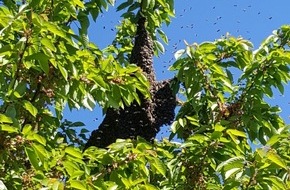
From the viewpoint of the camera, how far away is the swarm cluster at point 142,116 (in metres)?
4.73

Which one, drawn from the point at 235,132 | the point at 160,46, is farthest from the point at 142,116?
the point at 235,132

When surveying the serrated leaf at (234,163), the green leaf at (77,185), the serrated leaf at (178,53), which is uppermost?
the serrated leaf at (178,53)

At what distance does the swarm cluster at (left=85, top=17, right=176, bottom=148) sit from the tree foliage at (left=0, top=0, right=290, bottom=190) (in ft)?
0.41

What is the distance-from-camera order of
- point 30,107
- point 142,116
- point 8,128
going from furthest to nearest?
point 142,116
point 30,107
point 8,128

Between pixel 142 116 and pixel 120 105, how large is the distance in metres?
0.75

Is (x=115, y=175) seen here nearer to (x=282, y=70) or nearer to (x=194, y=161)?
(x=194, y=161)

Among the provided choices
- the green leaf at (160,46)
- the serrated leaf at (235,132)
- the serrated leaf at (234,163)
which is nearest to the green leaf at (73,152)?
the serrated leaf at (234,163)

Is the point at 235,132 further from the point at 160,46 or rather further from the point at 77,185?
the point at 160,46

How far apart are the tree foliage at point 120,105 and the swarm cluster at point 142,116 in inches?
5.0

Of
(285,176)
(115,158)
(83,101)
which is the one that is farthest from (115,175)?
(285,176)

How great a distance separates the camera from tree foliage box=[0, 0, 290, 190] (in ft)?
10.5

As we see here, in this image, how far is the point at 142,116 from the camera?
15.6ft

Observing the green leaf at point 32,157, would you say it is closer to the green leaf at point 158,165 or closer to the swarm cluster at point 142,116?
the green leaf at point 158,165

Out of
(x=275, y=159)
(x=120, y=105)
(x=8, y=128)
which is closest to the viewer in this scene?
(x=8, y=128)
